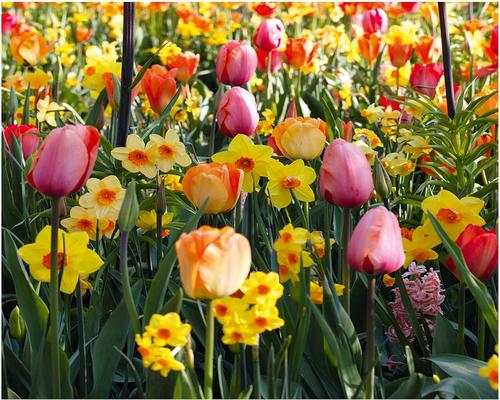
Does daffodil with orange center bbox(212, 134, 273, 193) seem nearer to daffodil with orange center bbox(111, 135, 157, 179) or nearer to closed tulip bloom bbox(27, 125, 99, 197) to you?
daffodil with orange center bbox(111, 135, 157, 179)

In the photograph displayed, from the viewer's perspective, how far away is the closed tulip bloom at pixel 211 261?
1.00m

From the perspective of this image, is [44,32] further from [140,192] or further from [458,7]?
[140,192]

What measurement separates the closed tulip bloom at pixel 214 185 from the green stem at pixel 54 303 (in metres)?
0.26

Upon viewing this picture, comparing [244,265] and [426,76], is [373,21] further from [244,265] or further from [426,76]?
[244,265]

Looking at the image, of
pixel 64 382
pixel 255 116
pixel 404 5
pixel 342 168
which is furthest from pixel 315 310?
pixel 404 5

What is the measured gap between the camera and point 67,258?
136cm

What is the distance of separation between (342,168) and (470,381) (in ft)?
1.20

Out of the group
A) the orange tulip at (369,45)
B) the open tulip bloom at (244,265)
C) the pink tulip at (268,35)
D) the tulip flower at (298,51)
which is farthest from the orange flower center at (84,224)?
the orange tulip at (369,45)

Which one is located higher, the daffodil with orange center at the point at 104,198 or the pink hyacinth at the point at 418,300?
the daffodil with orange center at the point at 104,198

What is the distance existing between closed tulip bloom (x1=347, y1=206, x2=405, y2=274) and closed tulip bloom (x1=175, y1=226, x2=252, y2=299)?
0.19 meters

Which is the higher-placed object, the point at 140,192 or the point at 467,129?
the point at 467,129

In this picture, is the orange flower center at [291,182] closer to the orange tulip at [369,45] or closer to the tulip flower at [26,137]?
the tulip flower at [26,137]

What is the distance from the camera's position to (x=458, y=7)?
17.9ft

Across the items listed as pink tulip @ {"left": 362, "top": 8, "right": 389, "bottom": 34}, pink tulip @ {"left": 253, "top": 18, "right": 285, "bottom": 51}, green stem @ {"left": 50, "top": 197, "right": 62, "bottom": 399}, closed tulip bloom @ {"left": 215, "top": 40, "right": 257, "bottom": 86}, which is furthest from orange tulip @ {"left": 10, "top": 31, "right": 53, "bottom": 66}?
green stem @ {"left": 50, "top": 197, "right": 62, "bottom": 399}
